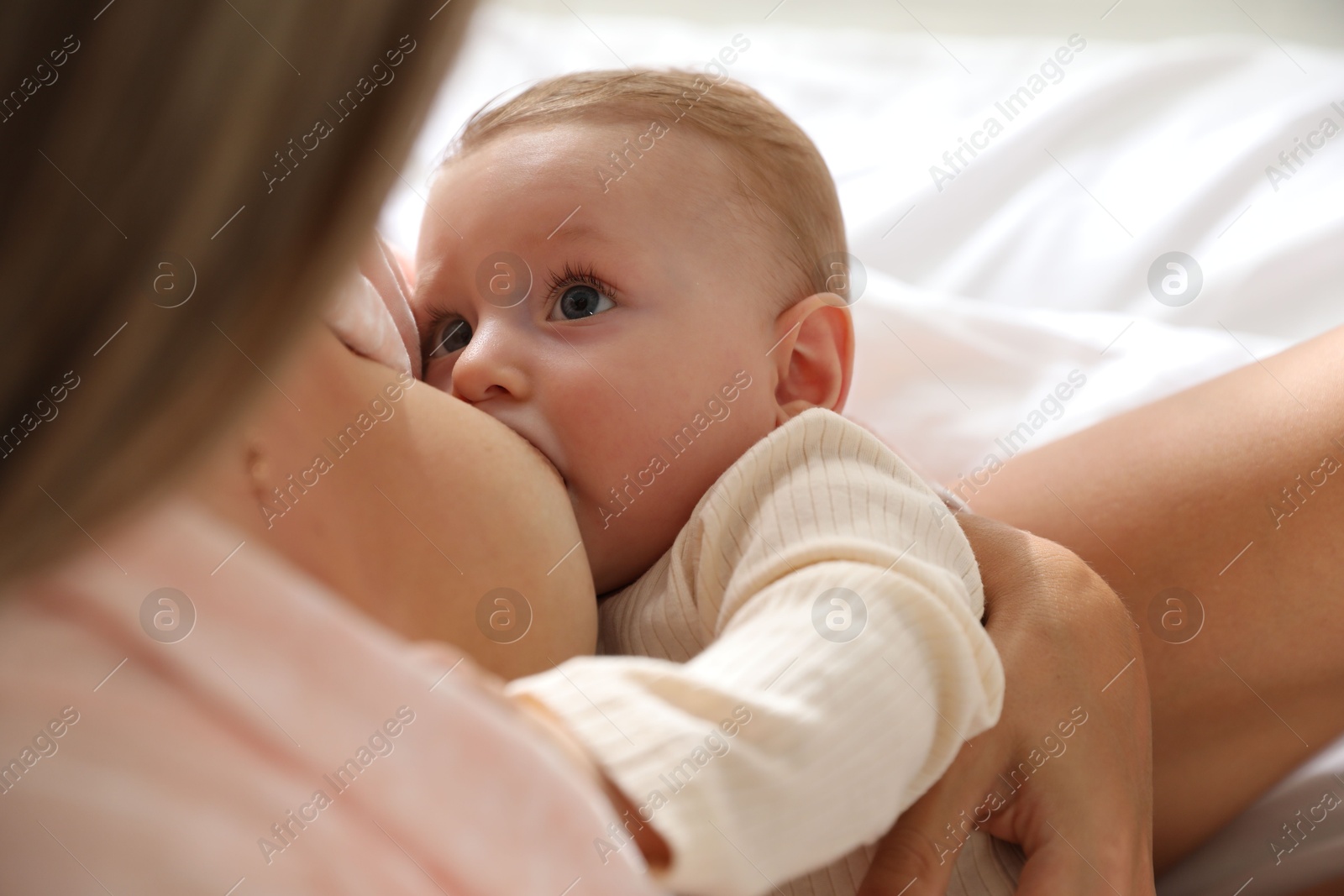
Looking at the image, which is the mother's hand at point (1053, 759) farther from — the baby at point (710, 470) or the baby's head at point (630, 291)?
the baby's head at point (630, 291)

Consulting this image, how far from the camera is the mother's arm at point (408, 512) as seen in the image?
1.97 ft

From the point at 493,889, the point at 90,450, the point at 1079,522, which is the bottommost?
the point at 1079,522

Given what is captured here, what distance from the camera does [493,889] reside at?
1.46 ft

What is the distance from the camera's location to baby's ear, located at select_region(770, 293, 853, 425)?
98 cm

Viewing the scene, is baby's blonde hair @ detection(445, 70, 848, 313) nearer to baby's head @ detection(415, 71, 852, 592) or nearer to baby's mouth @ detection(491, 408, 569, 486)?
baby's head @ detection(415, 71, 852, 592)

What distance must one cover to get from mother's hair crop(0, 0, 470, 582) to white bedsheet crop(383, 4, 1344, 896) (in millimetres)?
856

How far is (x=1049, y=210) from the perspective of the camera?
163 centimetres

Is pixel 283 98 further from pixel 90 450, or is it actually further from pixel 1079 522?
pixel 1079 522

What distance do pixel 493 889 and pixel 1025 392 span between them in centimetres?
113

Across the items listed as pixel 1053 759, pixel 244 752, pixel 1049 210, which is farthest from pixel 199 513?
pixel 1049 210

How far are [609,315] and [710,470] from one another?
0.52 ft

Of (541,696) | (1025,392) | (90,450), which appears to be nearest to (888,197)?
(1025,392)

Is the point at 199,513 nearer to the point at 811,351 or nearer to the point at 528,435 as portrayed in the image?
the point at 528,435

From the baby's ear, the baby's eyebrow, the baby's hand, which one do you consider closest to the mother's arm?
the baby's hand
